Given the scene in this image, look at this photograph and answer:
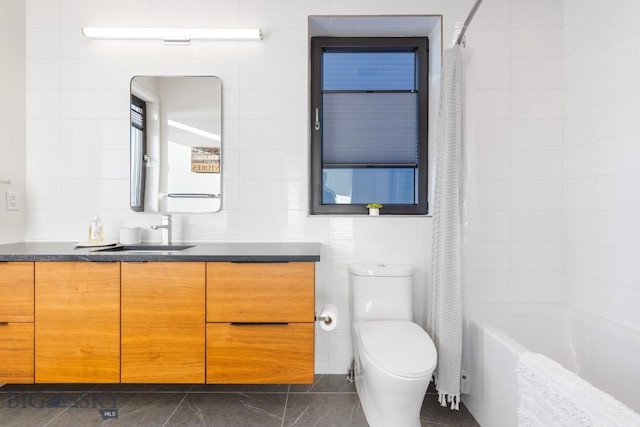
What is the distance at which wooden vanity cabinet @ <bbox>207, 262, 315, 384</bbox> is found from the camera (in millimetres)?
1478

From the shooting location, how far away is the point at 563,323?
5.80 feet

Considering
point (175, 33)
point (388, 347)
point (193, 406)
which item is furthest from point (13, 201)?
point (388, 347)

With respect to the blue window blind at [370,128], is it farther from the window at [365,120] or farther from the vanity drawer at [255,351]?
the vanity drawer at [255,351]

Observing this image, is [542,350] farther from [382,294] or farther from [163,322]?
[163,322]

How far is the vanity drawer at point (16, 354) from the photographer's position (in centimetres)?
147

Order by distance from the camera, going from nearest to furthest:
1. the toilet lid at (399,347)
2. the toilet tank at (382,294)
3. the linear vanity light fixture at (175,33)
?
the toilet lid at (399,347) → the toilet tank at (382,294) → the linear vanity light fixture at (175,33)

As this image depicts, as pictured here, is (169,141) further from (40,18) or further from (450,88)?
(450,88)

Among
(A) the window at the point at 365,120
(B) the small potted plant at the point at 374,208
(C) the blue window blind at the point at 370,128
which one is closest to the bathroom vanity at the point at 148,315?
(B) the small potted plant at the point at 374,208

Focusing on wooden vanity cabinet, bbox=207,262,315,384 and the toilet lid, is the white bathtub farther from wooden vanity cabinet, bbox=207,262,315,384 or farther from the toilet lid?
wooden vanity cabinet, bbox=207,262,315,384

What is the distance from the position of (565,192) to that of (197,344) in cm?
211

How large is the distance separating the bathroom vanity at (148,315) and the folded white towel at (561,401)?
81cm

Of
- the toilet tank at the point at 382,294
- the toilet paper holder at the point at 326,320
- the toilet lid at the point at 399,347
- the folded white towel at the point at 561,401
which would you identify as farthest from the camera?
the toilet tank at the point at 382,294

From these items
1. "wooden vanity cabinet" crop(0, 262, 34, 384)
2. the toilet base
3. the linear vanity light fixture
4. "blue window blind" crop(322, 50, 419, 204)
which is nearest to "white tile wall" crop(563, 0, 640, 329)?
"blue window blind" crop(322, 50, 419, 204)

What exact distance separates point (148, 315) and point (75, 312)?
0.32 meters
